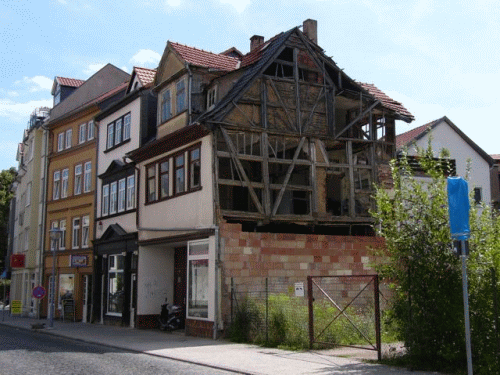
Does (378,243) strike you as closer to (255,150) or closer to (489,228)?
(255,150)

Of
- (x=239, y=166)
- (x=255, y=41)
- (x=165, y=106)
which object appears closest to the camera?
(x=239, y=166)

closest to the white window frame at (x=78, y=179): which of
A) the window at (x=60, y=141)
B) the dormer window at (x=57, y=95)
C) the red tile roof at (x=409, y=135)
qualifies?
the window at (x=60, y=141)

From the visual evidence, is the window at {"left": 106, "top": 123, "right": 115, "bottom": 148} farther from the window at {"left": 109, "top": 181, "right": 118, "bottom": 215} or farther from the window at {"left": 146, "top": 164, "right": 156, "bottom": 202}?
the window at {"left": 146, "top": 164, "right": 156, "bottom": 202}

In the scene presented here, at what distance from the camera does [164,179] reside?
25656mm

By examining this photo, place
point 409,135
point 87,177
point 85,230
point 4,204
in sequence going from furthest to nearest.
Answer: point 4,204 < point 409,135 < point 87,177 < point 85,230

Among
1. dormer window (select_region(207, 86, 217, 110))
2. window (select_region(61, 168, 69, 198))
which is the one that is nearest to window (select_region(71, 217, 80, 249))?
window (select_region(61, 168, 69, 198))

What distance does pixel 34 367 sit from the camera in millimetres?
13570

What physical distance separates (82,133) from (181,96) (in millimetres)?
13774

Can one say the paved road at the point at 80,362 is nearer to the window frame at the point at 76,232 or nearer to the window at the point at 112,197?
the window at the point at 112,197

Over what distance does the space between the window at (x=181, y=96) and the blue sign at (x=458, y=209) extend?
14.7 m

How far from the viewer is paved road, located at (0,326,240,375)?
42.9 ft

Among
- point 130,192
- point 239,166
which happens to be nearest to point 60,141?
point 130,192

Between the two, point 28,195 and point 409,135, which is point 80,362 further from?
point 28,195

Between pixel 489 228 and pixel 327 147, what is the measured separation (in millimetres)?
12880
